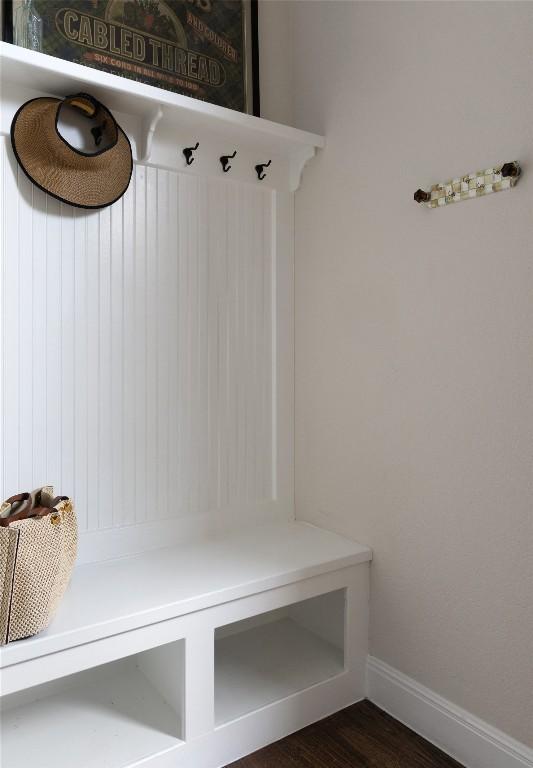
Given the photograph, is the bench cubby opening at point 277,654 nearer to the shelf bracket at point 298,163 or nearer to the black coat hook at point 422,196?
the black coat hook at point 422,196

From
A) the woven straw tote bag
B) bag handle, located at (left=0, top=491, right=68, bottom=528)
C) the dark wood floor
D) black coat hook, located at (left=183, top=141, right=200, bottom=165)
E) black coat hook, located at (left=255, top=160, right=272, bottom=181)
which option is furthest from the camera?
black coat hook, located at (left=255, top=160, right=272, bottom=181)

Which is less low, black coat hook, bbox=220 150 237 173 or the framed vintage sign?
the framed vintage sign

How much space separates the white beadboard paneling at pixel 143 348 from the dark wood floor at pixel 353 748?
717 mm

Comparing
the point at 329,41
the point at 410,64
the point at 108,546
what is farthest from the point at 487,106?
the point at 108,546

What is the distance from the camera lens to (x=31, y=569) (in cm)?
127

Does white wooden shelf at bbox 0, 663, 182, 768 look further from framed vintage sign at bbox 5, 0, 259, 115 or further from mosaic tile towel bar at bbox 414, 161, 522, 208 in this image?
framed vintage sign at bbox 5, 0, 259, 115

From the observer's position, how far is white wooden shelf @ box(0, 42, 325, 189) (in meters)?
1.48

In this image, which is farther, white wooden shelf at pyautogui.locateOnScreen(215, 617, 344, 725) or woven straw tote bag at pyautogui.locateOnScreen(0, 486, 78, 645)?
white wooden shelf at pyautogui.locateOnScreen(215, 617, 344, 725)

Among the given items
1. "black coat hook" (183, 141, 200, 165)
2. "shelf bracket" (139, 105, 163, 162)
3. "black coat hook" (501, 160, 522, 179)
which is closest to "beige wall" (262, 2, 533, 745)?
"black coat hook" (501, 160, 522, 179)

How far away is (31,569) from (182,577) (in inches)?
18.7

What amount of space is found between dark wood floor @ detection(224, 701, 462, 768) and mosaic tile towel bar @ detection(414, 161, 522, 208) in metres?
1.56

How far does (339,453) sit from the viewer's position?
2.00 meters

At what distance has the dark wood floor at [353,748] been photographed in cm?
158

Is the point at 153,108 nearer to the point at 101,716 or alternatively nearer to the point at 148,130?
the point at 148,130
